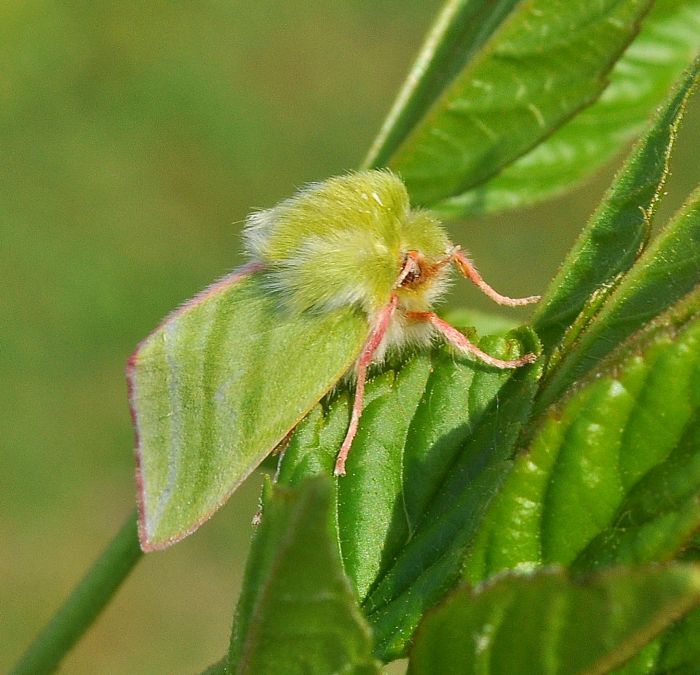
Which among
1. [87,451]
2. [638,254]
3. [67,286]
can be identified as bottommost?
[87,451]

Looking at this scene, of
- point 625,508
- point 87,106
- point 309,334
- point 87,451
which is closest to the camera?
point 625,508

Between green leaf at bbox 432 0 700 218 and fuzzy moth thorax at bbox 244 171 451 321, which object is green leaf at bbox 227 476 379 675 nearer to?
fuzzy moth thorax at bbox 244 171 451 321

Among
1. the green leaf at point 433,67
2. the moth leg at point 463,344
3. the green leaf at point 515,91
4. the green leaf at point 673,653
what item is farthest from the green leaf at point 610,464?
the green leaf at point 433,67

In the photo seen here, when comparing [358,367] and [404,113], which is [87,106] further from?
[358,367]

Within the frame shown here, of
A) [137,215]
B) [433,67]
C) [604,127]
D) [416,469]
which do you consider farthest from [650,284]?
[137,215]

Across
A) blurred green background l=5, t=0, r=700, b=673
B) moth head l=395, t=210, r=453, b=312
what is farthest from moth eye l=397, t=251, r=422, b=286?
blurred green background l=5, t=0, r=700, b=673

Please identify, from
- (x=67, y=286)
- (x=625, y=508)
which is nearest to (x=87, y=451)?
(x=67, y=286)
